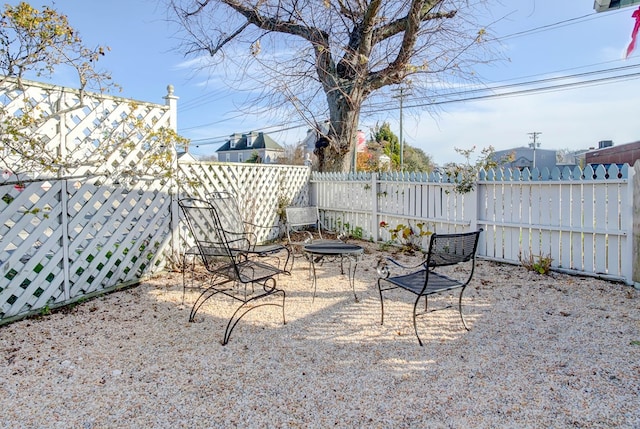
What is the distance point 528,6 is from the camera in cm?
641

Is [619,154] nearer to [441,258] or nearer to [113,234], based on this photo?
[441,258]

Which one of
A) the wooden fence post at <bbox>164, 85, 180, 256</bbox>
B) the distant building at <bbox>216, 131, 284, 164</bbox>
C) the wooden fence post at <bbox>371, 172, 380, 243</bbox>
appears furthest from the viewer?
the distant building at <bbox>216, 131, 284, 164</bbox>

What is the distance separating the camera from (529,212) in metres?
5.24

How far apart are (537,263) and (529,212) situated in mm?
687

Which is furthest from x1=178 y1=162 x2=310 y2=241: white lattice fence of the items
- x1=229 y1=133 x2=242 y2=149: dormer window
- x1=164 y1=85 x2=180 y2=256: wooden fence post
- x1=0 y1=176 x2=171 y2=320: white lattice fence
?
x1=229 y1=133 x2=242 y2=149: dormer window

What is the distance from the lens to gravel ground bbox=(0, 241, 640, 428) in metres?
2.09

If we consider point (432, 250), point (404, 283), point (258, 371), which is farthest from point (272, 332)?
point (432, 250)

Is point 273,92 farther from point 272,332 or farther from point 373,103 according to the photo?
point 272,332

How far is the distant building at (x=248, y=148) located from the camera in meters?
32.9

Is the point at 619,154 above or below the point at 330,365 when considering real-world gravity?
above

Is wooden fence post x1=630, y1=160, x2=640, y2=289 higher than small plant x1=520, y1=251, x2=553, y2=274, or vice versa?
wooden fence post x1=630, y1=160, x2=640, y2=289

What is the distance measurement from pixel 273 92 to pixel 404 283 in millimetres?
5808

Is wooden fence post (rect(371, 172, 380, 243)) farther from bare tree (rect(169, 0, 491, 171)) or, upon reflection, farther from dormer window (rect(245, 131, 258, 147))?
dormer window (rect(245, 131, 258, 147))

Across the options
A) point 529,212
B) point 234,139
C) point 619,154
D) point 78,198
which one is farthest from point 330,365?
point 234,139
